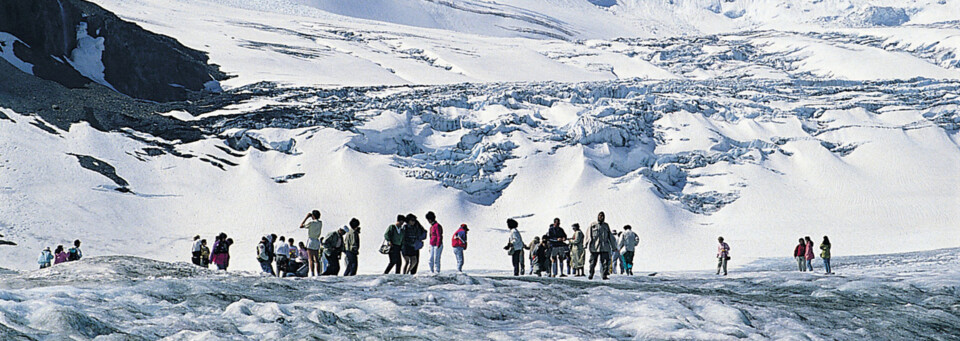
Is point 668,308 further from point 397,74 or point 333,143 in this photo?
point 397,74

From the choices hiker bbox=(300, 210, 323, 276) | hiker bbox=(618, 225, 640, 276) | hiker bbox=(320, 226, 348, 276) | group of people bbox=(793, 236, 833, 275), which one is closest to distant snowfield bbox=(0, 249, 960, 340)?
hiker bbox=(320, 226, 348, 276)

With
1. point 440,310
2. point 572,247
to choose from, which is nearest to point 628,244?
point 572,247

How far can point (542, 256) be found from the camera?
21.4 meters

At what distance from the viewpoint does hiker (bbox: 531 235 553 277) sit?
69.6 ft

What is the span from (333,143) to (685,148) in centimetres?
2642

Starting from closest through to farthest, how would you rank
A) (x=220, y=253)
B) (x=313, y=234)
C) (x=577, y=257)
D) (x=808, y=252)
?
(x=313, y=234) → (x=220, y=253) → (x=577, y=257) → (x=808, y=252)

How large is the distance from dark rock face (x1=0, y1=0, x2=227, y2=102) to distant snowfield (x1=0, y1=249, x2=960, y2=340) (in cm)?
5777

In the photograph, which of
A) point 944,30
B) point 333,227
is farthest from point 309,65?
point 944,30

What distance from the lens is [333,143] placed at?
5788cm

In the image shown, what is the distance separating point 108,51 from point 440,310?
71.2 metres

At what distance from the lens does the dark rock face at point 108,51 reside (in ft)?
216

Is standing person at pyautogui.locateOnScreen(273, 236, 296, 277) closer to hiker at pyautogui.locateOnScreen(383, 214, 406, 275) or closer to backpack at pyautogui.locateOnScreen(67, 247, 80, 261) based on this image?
hiker at pyautogui.locateOnScreen(383, 214, 406, 275)

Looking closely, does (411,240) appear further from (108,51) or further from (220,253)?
(108,51)

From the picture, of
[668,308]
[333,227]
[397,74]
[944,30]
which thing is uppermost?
[944,30]
